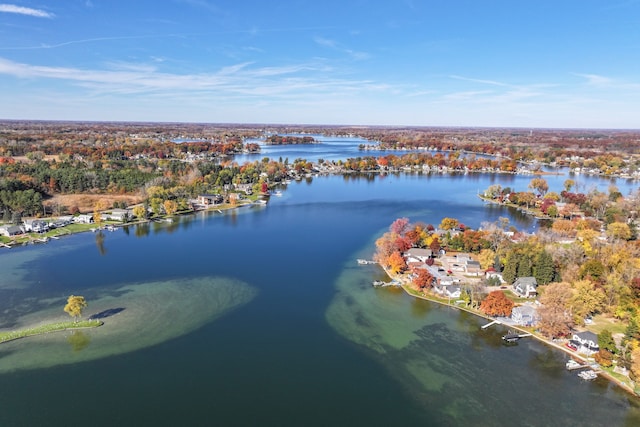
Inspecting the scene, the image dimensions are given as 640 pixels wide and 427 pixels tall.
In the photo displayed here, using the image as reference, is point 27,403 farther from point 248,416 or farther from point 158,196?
point 158,196

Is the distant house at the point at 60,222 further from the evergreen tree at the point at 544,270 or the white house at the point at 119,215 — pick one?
the evergreen tree at the point at 544,270

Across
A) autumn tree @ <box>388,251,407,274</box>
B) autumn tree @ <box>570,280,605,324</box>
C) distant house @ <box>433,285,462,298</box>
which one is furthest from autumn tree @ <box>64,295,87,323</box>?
autumn tree @ <box>570,280,605,324</box>

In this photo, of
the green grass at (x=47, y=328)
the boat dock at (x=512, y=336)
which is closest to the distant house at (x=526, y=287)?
the boat dock at (x=512, y=336)

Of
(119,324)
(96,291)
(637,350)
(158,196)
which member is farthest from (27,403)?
(158,196)

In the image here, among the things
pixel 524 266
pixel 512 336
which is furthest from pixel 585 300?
pixel 512 336

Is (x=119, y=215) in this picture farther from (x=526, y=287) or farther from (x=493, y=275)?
A: (x=526, y=287)
